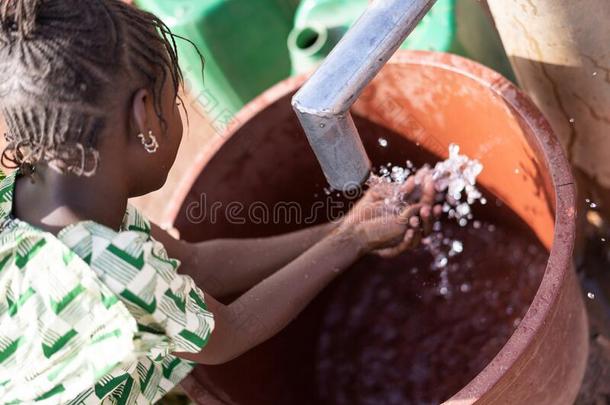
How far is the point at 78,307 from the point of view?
90 centimetres

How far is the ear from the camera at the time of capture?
0.86 m

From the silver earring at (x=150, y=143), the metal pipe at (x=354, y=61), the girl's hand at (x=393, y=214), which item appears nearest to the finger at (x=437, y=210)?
the girl's hand at (x=393, y=214)

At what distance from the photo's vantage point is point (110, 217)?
3.16 feet

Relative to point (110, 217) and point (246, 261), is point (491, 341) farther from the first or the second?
point (110, 217)

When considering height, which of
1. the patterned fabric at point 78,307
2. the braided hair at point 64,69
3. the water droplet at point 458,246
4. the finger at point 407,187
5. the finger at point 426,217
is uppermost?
the braided hair at point 64,69

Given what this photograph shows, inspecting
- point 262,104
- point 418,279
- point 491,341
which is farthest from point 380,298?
point 262,104

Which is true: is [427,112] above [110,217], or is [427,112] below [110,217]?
below

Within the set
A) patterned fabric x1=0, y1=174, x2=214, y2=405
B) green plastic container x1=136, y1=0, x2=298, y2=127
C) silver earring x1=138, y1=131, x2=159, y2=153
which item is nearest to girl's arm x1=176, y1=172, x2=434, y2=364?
patterned fabric x1=0, y1=174, x2=214, y2=405

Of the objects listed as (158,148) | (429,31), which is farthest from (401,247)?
(158,148)

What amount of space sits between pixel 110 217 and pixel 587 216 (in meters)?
0.88

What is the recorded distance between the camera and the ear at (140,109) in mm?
864

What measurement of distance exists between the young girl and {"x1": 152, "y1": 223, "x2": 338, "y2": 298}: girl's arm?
251 mm

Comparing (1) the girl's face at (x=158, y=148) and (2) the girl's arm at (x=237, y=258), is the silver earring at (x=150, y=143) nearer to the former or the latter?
(1) the girl's face at (x=158, y=148)

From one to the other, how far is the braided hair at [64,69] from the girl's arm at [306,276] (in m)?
0.33
